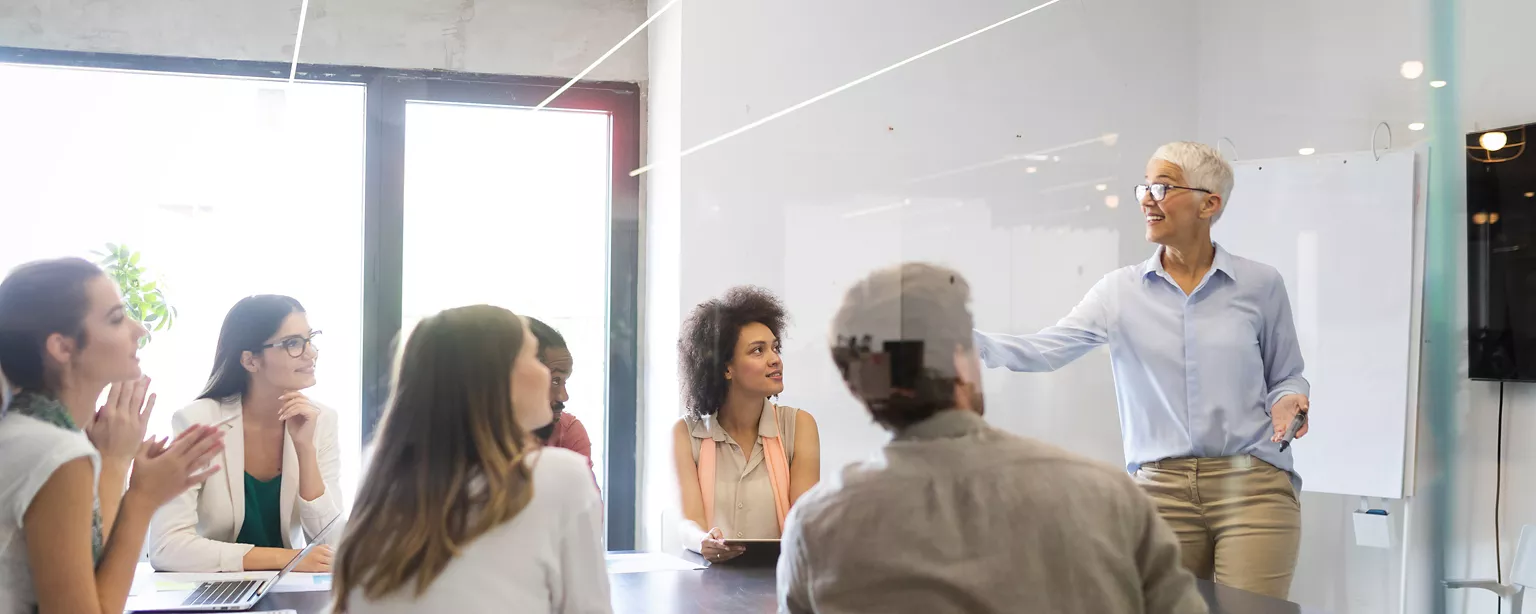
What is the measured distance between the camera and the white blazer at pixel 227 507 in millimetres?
2029

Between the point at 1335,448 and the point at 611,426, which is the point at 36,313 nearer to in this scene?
the point at 611,426

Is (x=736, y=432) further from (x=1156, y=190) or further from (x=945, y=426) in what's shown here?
(x=1156, y=190)

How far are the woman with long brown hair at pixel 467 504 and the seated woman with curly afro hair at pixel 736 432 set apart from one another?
0.66 m

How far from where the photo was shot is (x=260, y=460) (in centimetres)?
218

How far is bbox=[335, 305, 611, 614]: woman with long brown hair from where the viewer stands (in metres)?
1.26

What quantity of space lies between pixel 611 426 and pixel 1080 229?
1.11 m

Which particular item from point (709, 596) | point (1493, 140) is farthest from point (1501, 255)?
point (709, 596)

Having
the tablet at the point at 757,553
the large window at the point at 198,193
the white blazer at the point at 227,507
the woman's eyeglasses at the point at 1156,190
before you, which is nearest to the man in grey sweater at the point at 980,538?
the tablet at the point at 757,553

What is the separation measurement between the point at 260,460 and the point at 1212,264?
1828 millimetres

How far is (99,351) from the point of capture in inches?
62.3

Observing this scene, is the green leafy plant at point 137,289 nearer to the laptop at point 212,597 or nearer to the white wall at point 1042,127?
the laptop at point 212,597

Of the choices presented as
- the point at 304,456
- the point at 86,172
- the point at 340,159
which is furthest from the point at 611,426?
the point at 86,172

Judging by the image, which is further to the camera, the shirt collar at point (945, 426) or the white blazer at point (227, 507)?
the white blazer at point (227, 507)

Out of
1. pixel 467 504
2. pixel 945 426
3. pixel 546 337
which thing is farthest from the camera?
pixel 546 337
